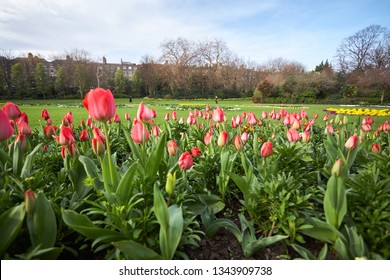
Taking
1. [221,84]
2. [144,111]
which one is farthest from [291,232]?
[221,84]

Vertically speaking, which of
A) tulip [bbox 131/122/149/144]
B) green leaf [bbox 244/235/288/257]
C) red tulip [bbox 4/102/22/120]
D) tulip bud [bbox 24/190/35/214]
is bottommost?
green leaf [bbox 244/235/288/257]

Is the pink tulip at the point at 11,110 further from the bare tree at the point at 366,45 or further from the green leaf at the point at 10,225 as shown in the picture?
the bare tree at the point at 366,45

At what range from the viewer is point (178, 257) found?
0.95m

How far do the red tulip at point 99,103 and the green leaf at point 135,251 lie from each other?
468 mm

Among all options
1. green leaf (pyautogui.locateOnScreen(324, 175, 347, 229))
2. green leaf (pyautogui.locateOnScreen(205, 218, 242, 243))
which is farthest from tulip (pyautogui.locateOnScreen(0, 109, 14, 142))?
green leaf (pyautogui.locateOnScreen(324, 175, 347, 229))

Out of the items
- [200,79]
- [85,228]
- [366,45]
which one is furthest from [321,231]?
[200,79]

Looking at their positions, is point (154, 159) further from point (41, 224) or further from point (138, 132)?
point (41, 224)

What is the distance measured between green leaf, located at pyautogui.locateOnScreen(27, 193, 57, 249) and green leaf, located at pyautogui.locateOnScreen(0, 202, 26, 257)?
0.05m

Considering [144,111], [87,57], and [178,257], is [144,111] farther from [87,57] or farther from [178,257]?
[87,57]

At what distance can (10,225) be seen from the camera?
2.59 ft

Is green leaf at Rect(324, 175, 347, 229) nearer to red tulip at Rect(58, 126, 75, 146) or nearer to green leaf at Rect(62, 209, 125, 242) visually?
green leaf at Rect(62, 209, 125, 242)

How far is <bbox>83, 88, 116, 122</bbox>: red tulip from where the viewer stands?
0.92 m

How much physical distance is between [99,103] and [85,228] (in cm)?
45
